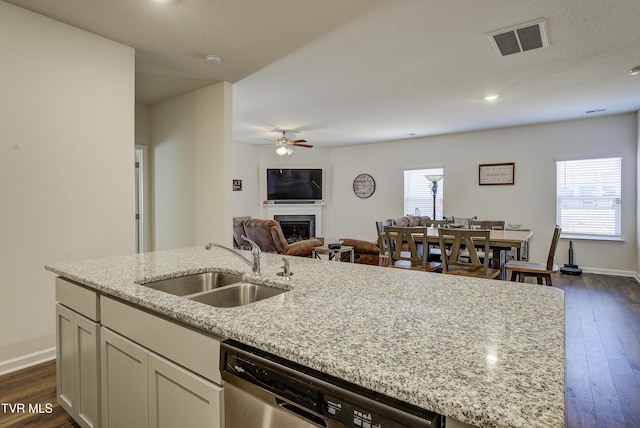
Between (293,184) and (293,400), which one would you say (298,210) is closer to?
(293,184)

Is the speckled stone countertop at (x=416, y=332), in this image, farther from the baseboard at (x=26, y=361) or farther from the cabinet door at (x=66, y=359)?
the baseboard at (x=26, y=361)

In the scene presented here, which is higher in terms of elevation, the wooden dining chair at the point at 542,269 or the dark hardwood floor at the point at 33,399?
the wooden dining chair at the point at 542,269

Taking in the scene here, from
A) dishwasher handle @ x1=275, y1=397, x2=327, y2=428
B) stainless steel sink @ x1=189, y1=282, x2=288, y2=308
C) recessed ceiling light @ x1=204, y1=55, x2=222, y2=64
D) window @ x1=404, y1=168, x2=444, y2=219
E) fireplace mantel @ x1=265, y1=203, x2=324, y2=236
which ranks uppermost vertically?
recessed ceiling light @ x1=204, y1=55, x2=222, y2=64

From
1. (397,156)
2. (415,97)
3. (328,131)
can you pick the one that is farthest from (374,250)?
(397,156)

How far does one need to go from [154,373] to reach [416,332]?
0.99m

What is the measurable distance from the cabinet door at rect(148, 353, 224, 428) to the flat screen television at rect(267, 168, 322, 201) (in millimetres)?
6955

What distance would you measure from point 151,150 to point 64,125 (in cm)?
215

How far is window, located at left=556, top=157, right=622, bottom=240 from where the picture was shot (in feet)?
17.9

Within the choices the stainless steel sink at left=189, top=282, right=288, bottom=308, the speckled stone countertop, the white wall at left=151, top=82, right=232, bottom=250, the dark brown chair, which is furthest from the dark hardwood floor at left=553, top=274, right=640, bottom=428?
the white wall at left=151, top=82, right=232, bottom=250

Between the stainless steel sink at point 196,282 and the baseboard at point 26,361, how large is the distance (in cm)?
171

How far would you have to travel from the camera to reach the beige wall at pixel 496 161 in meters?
5.37

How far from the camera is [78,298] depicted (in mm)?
1705

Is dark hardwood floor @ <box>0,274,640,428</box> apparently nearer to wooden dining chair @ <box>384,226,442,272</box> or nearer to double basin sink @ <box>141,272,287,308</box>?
double basin sink @ <box>141,272,287,308</box>

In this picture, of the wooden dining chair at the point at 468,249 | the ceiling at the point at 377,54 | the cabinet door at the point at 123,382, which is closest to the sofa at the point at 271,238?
the ceiling at the point at 377,54
